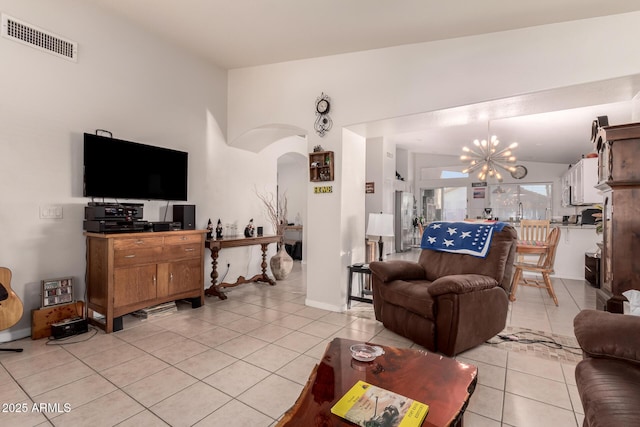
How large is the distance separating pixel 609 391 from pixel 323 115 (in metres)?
3.42

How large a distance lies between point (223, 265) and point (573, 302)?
4.77m

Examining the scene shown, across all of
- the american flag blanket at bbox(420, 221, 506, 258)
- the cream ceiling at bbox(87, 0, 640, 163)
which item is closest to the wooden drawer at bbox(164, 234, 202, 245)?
the cream ceiling at bbox(87, 0, 640, 163)

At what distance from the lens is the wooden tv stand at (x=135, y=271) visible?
9.57 feet

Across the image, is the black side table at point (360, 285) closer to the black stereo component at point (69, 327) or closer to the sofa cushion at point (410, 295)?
the sofa cushion at point (410, 295)

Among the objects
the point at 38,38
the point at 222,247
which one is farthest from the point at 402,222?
the point at 38,38

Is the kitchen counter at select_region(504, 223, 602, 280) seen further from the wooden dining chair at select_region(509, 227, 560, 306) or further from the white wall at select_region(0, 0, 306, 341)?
the white wall at select_region(0, 0, 306, 341)

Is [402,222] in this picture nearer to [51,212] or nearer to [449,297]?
[449,297]

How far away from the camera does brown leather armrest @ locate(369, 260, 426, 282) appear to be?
3033mm

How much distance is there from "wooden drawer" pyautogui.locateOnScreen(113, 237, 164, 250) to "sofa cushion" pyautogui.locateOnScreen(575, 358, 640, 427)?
3401mm

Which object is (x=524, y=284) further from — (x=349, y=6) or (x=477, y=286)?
(x=349, y=6)

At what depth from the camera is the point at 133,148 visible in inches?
135

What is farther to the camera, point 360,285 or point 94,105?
point 360,285

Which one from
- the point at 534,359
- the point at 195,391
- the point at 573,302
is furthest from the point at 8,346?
the point at 573,302

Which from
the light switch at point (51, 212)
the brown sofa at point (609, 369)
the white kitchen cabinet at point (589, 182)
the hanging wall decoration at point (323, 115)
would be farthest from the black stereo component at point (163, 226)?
the white kitchen cabinet at point (589, 182)
